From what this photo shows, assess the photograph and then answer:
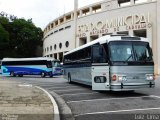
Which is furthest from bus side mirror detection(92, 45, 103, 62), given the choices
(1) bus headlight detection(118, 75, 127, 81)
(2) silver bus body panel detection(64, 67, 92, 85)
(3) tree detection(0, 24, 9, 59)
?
(3) tree detection(0, 24, 9, 59)

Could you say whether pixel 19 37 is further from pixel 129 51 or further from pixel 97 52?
pixel 129 51

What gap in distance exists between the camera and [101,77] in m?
15.2

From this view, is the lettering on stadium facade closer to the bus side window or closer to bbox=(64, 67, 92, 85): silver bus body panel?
bbox=(64, 67, 92, 85): silver bus body panel

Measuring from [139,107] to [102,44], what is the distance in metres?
5.09

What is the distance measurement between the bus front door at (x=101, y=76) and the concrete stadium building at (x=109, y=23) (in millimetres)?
38811

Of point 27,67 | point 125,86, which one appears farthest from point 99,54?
point 27,67

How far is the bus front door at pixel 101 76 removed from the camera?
48.9 feet

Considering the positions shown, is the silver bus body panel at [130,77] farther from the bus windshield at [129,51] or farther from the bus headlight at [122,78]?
the bus windshield at [129,51]

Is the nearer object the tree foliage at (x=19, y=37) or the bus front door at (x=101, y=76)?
the bus front door at (x=101, y=76)

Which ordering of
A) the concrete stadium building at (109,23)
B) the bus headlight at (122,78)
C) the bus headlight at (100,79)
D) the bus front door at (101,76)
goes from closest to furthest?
the bus headlight at (122,78) → the bus front door at (101,76) → the bus headlight at (100,79) → the concrete stadium building at (109,23)

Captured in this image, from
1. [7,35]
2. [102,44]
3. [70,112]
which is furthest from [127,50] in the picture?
[7,35]

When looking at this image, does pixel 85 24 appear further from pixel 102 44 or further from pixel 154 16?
pixel 102 44

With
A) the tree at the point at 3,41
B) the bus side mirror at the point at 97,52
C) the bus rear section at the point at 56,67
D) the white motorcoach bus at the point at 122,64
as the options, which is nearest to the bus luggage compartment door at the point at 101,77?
the white motorcoach bus at the point at 122,64

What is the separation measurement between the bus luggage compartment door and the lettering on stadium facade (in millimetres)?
41659
